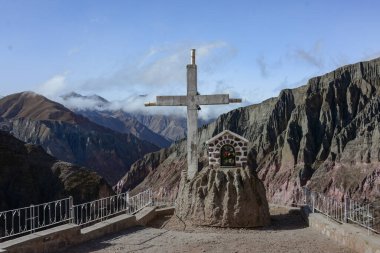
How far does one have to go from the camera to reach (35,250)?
486 inches

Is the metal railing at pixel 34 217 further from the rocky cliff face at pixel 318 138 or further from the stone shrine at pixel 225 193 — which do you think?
the rocky cliff face at pixel 318 138

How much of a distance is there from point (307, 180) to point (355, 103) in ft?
79.9

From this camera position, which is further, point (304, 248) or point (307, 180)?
point (307, 180)

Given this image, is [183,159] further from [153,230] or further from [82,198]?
[153,230]

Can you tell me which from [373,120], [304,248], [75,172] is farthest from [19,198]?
[373,120]

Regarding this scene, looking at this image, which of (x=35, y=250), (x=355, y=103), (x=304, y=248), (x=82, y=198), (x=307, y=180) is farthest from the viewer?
(x=355, y=103)

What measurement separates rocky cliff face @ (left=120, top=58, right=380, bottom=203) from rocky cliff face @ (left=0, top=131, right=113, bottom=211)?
38.7 metres

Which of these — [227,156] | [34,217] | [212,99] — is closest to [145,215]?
[227,156]

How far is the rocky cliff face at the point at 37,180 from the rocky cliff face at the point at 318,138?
3867cm

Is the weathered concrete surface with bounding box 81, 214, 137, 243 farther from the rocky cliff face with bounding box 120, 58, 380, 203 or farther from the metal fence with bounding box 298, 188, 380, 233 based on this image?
the rocky cliff face with bounding box 120, 58, 380, 203

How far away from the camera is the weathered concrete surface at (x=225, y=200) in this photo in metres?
17.2

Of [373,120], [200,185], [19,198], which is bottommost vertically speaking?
[19,198]

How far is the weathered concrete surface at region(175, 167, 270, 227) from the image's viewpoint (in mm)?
17219

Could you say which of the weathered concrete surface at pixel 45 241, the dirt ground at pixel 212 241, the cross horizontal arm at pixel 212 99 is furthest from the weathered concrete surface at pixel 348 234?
the weathered concrete surface at pixel 45 241
